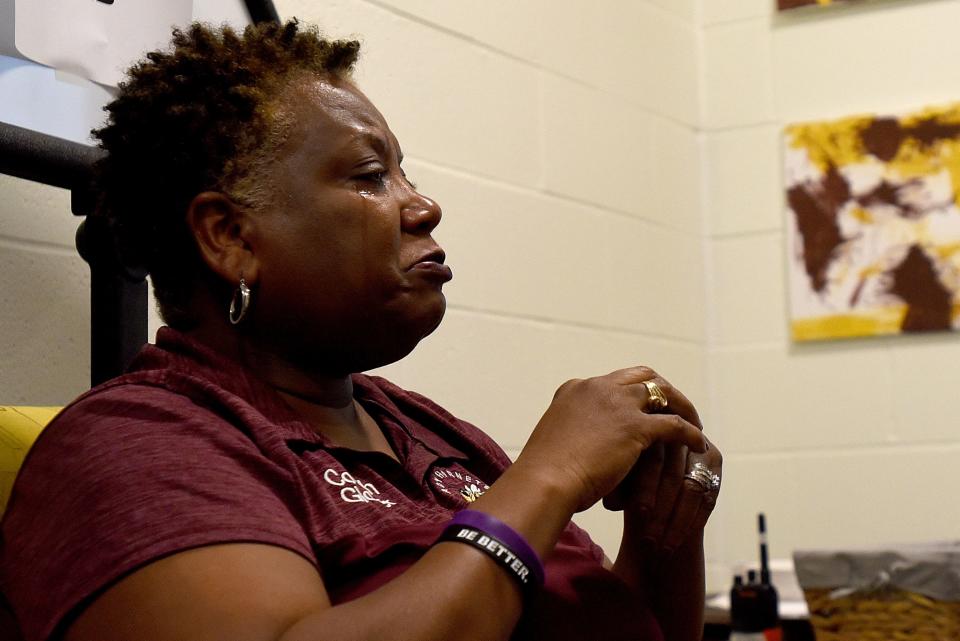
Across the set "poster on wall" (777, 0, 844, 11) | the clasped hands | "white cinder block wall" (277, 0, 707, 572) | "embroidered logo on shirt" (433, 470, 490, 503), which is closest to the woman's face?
"embroidered logo on shirt" (433, 470, 490, 503)

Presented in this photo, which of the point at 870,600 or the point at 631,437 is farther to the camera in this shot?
the point at 870,600

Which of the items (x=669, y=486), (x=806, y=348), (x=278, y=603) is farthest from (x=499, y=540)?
(x=806, y=348)

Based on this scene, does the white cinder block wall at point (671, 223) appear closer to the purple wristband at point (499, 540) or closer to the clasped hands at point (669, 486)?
the clasped hands at point (669, 486)

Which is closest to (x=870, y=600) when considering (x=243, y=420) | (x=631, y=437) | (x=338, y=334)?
(x=631, y=437)

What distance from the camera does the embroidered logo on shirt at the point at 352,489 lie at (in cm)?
107

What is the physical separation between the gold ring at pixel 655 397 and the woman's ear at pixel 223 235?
39 cm

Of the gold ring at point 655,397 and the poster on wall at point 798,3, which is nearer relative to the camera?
the gold ring at point 655,397

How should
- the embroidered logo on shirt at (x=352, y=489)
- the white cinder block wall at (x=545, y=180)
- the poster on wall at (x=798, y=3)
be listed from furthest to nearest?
1. the poster on wall at (x=798, y=3)
2. the white cinder block wall at (x=545, y=180)
3. the embroidered logo on shirt at (x=352, y=489)

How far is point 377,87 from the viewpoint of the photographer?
6.86 ft

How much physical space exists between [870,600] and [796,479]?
43.7 inches

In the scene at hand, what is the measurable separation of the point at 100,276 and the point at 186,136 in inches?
7.4

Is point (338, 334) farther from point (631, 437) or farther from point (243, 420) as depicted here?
point (631, 437)

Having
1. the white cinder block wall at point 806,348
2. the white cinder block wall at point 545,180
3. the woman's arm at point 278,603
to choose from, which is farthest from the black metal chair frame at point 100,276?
the white cinder block wall at point 806,348

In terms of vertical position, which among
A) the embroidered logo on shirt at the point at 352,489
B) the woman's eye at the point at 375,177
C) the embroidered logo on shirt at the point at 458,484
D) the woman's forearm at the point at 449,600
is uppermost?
the woman's eye at the point at 375,177
